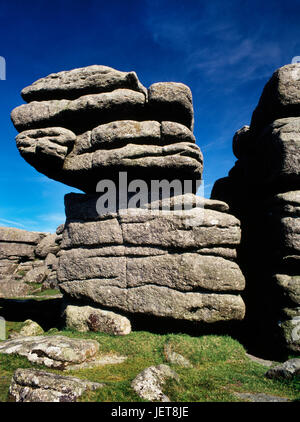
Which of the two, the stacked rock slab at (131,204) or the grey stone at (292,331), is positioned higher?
the stacked rock slab at (131,204)

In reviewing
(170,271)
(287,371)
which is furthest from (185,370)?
(170,271)

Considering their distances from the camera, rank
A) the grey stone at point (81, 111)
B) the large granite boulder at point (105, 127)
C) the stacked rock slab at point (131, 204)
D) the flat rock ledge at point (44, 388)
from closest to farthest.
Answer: the flat rock ledge at point (44, 388), the stacked rock slab at point (131, 204), the large granite boulder at point (105, 127), the grey stone at point (81, 111)

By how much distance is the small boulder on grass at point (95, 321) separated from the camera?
42.8ft

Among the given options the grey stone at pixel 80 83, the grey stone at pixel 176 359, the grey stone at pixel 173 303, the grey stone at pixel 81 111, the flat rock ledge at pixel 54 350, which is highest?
the grey stone at pixel 80 83

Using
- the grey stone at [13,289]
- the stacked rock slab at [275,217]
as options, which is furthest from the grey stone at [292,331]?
the grey stone at [13,289]

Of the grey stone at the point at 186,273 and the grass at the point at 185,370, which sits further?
the grey stone at the point at 186,273

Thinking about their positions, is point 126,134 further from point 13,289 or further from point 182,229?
point 13,289

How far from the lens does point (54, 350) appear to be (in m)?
10.0

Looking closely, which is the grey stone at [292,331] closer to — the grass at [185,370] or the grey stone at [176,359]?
the grass at [185,370]

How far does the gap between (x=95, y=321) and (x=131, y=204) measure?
6.87m

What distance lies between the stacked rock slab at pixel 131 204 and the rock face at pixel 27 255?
21.9m

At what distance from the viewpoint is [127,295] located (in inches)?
533

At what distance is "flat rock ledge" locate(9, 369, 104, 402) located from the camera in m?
6.62

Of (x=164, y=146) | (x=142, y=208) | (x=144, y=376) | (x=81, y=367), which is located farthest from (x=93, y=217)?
(x=144, y=376)
